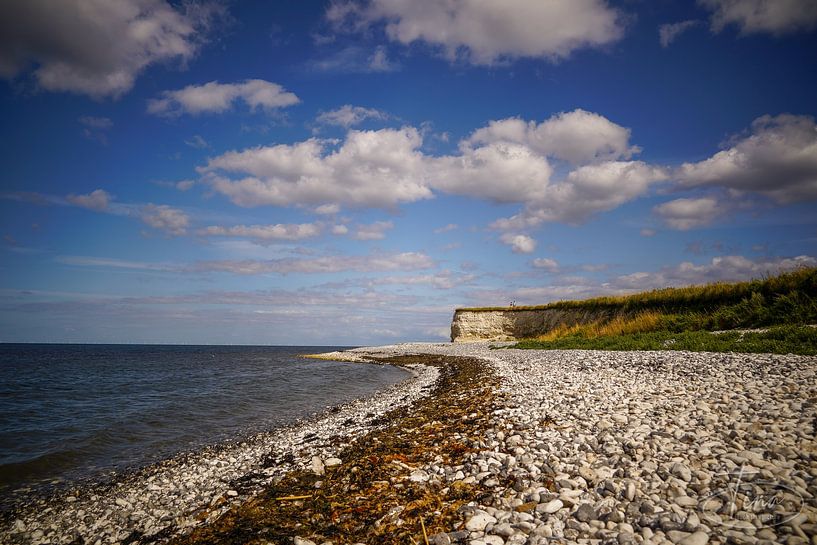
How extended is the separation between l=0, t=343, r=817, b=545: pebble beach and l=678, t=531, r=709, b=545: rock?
0.01 m

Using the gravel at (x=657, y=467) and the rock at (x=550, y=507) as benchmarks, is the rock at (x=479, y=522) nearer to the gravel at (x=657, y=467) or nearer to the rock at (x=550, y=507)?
the gravel at (x=657, y=467)

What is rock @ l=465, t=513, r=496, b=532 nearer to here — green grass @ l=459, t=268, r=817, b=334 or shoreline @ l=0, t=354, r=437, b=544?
shoreline @ l=0, t=354, r=437, b=544

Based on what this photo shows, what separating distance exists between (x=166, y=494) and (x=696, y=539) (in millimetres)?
9139

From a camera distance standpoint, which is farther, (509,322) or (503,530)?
(509,322)

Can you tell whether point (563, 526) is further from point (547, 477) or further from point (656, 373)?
point (656, 373)

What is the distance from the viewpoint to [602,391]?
32.5 ft

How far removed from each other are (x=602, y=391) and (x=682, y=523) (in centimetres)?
631

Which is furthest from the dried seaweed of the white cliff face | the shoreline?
the white cliff face

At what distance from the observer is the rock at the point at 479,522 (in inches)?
180

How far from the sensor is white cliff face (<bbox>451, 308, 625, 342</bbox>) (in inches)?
1709

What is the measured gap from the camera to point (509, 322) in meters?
56.1

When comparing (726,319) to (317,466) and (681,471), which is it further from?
(317,466)

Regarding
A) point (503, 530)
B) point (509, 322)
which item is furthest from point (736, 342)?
point (509, 322)

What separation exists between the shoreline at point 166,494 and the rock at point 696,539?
677cm
